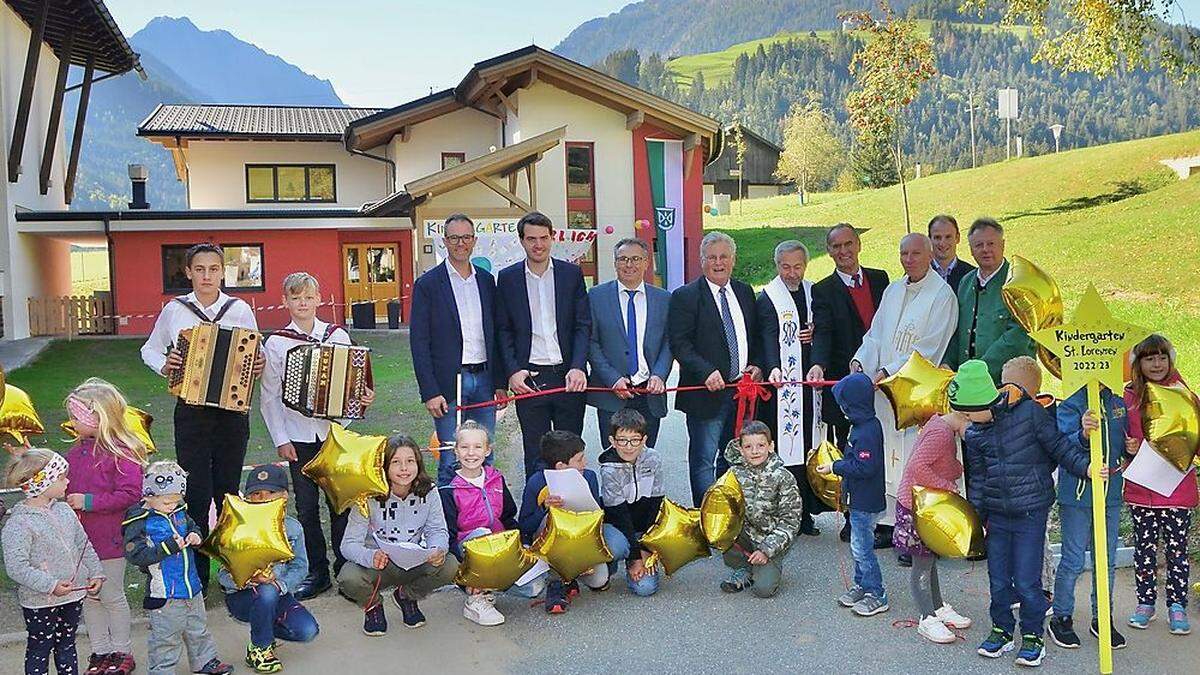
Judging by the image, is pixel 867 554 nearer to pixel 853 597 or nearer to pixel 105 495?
pixel 853 597

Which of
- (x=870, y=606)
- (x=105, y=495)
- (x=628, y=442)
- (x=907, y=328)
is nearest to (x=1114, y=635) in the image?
(x=870, y=606)

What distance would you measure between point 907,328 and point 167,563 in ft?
14.7

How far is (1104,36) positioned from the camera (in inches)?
461

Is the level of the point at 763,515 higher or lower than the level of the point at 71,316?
lower

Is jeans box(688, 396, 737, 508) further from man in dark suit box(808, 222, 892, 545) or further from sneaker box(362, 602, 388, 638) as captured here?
sneaker box(362, 602, 388, 638)

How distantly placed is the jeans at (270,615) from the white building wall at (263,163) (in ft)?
93.9

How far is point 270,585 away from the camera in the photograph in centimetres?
505

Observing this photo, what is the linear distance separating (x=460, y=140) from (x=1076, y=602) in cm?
2631

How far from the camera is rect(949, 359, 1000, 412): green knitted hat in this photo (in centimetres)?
488

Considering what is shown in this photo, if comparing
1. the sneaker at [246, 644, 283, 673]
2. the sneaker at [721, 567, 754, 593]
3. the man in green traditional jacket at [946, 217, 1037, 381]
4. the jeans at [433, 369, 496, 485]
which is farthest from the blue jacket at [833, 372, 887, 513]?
the sneaker at [246, 644, 283, 673]

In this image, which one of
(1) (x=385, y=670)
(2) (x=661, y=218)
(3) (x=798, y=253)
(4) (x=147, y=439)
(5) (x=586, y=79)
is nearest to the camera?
(1) (x=385, y=670)

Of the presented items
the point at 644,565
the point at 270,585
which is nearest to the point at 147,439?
the point at 270,585

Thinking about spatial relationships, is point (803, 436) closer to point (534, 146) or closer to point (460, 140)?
point (534, 146)

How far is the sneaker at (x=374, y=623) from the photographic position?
542 centimetres
